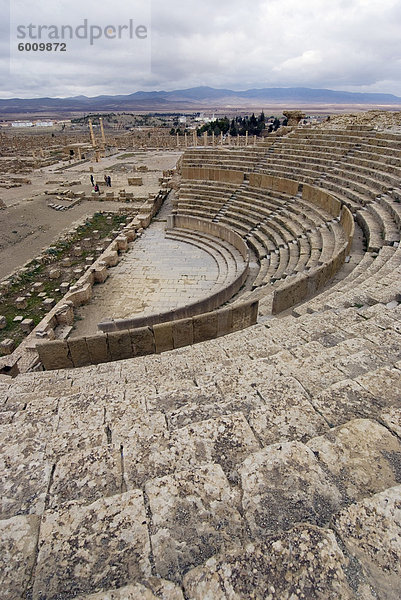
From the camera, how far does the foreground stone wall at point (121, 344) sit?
6074 mm

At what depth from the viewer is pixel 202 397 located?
3467 millimetres

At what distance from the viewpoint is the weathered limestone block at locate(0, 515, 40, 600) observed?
1.64 m

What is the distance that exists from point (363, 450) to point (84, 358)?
512cm

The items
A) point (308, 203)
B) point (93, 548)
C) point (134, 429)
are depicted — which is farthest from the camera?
point (308, 203)

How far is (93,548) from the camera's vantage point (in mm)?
1776

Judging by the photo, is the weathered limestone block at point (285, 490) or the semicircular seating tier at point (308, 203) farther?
the semicircular seating tier at point (308, 203)

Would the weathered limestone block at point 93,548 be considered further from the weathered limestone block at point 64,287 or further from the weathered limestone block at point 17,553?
the weathered limestone block at point 64,287

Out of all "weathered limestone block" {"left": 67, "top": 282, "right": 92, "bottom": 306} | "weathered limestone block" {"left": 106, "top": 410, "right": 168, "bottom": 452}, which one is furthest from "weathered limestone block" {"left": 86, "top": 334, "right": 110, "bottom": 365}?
"weathered limestone block" {"left": 67, "top": 282, "right": 92, "bottom": 306}

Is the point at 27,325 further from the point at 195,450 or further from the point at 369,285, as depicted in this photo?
the point at 369,285

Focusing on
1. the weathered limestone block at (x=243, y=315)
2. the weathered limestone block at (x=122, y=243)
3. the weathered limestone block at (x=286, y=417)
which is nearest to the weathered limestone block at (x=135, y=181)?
the weathered limestone block at (x=122, y=243)

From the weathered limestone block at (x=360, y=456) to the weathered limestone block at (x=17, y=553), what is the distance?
5.92 feet

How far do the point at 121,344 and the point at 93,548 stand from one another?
178 inches

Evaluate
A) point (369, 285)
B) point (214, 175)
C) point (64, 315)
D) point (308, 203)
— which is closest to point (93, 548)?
point (369, 285)

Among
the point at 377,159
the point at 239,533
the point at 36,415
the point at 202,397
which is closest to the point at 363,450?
the point at 239,533
